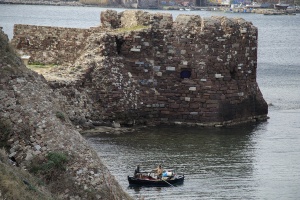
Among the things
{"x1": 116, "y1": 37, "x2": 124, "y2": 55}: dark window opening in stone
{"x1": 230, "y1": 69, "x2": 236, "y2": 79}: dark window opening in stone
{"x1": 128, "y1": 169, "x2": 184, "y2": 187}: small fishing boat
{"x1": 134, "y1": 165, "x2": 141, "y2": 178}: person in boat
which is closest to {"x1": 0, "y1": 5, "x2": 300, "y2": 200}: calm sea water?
{"x1": 128, "y1": 169, "x2": 184, "y2": 187}: small fishing boat

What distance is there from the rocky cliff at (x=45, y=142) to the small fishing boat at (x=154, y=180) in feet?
16.6

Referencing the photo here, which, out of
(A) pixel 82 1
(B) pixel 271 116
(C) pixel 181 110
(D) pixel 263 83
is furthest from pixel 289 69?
(A) pixel 82 1

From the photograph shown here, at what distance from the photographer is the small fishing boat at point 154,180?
95.1 ft

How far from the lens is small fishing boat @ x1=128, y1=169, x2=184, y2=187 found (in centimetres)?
2898

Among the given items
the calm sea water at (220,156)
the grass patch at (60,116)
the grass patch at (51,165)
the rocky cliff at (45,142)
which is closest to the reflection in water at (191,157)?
the calm sea water at (220,156)

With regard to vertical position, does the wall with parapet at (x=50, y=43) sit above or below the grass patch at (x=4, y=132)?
below

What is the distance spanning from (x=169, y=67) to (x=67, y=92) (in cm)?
403

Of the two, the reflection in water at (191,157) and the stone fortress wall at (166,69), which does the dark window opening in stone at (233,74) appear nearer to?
the stone fortress wall at (166,69)

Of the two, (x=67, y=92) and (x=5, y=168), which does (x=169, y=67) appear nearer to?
(x=67, y=92)

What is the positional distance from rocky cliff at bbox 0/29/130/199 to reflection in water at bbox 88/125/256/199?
196 inches

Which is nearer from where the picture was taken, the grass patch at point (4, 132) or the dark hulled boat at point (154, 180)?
the grass patch at point (4, 132)

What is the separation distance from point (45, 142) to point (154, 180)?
6.63m

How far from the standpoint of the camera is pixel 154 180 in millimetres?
29109

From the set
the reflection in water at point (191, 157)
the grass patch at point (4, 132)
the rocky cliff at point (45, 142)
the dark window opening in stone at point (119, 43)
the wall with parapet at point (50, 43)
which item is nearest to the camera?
the rocky cliff at point (45, 142)
